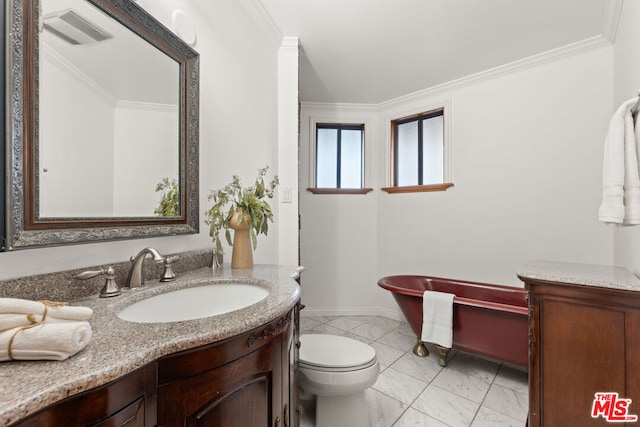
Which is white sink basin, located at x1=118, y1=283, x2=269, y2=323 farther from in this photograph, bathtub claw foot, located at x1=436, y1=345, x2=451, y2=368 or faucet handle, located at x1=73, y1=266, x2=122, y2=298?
bathtub claw foot, located at x1=436, y1=345, x2=451, y2=368

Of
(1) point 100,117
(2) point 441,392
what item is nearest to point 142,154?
(1) point 100,117

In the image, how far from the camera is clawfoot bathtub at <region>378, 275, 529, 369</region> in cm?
184

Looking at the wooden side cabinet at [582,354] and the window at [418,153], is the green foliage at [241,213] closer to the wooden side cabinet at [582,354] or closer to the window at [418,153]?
the wooden side cabinet at [582,354]

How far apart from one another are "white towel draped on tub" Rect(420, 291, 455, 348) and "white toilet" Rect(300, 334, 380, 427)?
0.83m

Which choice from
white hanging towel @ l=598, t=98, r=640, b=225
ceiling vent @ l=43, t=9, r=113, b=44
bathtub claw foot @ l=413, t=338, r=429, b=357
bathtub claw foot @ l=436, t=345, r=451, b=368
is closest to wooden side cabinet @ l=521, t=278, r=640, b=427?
white hanging towel @ l=598, t=98, r=640, b=225

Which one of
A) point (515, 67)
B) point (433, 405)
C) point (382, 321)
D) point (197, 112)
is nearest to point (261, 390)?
point (197, 112)

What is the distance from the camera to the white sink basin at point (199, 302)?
3.08 feet

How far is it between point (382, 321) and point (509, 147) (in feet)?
6.93

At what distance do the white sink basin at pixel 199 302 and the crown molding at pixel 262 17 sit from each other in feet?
5.55

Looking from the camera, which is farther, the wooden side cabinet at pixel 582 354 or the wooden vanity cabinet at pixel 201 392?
the wooden side cabinet at pixel 582 354

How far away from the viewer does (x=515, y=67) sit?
7.92 ft

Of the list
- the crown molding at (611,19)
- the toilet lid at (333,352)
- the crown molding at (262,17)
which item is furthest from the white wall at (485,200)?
the toilet lid at (333,352)

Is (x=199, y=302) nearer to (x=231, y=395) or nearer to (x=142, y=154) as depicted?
(x=231, y=395)

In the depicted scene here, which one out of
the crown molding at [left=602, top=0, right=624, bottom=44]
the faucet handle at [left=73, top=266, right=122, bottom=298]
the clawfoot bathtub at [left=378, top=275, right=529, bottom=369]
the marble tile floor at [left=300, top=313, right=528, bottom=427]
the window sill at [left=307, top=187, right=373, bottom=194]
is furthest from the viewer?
the window sill at [left=307, top=187, right=373, bottom=194]
